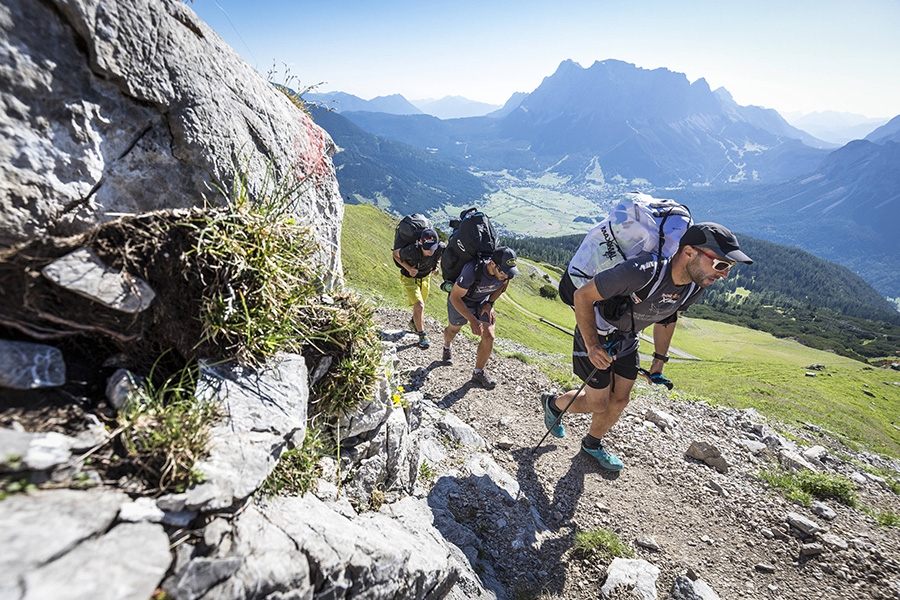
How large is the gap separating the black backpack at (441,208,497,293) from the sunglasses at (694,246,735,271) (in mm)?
4861

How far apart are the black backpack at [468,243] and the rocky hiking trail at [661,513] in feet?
10.4

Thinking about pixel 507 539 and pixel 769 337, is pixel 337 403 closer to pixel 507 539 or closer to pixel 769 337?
pixel 507 539

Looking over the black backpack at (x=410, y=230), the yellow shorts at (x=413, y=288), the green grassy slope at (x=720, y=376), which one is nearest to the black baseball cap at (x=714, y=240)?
the green grassy slope at (x=720, y=376)

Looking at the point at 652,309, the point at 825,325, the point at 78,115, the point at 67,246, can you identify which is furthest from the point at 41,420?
the point at 825,325

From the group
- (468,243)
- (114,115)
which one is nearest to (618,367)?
(468,243)

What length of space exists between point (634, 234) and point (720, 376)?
27.9 meters

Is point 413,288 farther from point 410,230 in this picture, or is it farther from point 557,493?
point 557,493

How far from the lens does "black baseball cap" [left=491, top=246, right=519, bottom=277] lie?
9.74m

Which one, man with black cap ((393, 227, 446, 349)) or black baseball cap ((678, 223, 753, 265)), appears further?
man with black cap ((393, 227, 446, 349))

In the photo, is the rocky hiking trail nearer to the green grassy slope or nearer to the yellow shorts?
the yellow shorts

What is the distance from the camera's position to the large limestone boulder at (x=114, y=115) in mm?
2854

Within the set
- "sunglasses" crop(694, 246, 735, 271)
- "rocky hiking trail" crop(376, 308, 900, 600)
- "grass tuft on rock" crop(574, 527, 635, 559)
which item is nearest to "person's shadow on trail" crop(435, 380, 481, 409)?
"rocky hiking trail" crop(376, 308, 900, 600)

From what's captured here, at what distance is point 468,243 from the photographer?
32.1 feet

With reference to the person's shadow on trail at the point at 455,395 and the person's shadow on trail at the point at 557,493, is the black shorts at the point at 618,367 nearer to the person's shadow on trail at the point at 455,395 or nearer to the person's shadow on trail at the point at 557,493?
the person's shadow on trail at the point at 557,493
